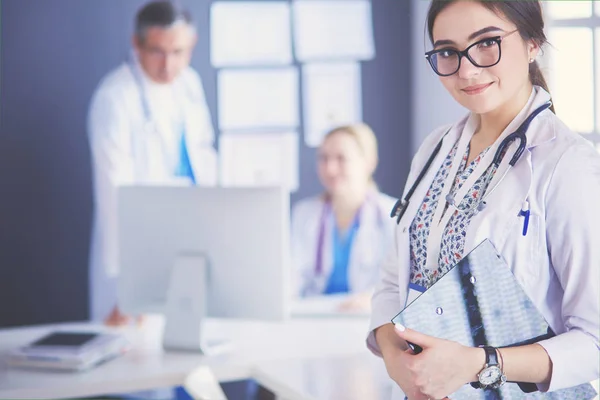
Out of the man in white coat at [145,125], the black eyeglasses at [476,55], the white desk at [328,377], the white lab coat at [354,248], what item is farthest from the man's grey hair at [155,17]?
the black eyeglasses at [476,55]

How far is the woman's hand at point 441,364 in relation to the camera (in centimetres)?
144

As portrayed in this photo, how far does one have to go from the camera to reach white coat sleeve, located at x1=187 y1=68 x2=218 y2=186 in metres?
4.45

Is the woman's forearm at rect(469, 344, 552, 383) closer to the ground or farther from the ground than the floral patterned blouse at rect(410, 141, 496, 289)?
closer to the ground

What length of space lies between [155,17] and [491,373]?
131 inches

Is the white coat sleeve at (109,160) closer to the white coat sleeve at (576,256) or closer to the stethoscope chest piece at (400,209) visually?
the stethoscope chest piece at (400,209)

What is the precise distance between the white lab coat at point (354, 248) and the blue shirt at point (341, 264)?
0.06 ft

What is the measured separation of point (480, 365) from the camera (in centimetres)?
144

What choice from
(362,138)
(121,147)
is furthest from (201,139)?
(362,138)

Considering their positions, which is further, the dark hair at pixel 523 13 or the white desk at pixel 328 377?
the white desk at pixel 328 377

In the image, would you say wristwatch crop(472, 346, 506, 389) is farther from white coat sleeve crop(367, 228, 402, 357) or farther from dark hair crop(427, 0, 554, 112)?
dark hair crop(427, 0, 554, 112)

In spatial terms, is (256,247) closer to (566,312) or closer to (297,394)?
(297,394)

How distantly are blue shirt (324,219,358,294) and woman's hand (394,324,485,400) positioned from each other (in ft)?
7.81

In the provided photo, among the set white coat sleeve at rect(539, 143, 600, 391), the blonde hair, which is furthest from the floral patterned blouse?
the blonde hair

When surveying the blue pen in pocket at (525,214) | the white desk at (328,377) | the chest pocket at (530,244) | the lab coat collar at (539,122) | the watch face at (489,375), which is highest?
the lab coat collar at (539,122)
